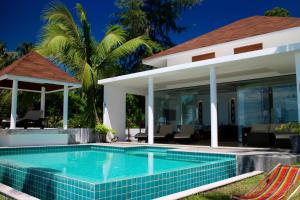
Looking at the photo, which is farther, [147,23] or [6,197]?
[147,23]

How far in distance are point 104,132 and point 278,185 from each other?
11.7m

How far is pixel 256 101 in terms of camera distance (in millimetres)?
14062

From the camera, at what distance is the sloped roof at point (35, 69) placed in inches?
548

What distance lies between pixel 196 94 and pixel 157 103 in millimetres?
2537

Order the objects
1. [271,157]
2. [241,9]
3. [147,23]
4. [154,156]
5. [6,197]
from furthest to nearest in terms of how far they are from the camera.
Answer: [241,9], [147,23], [154,156], [271,157], [6,197]

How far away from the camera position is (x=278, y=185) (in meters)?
4.88

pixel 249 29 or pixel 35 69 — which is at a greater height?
pixel 249 29

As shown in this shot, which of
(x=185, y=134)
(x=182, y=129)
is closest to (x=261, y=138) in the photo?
(x=185, y=134)

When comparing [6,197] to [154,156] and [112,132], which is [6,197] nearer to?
[154,156]

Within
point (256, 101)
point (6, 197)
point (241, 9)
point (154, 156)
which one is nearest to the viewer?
point (6, 197)

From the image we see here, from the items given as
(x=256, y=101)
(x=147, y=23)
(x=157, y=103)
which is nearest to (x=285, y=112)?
(x=256, y=101)

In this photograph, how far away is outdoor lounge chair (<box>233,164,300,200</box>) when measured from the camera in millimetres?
4488

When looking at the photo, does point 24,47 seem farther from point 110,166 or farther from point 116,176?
point 116,176

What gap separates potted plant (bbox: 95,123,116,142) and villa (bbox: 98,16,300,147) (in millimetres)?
706
